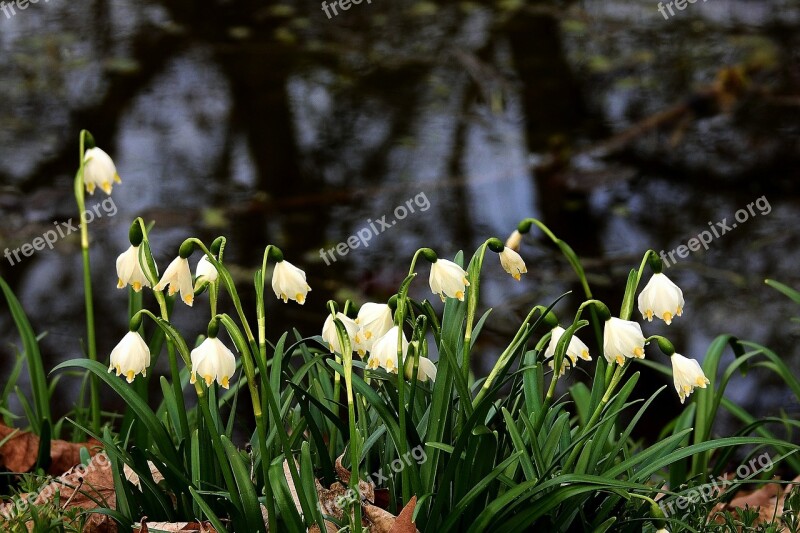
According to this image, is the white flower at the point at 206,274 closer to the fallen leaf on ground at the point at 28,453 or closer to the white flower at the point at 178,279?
the white flower at the point at 178,279

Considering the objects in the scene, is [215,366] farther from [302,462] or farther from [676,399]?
[676,399]

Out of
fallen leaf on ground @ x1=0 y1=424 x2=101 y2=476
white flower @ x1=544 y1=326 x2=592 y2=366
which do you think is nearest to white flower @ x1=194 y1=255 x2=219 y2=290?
white flower @ x1=544 y1=326 x2=592 y2=366

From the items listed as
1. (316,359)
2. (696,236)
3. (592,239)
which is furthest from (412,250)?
(316,359)

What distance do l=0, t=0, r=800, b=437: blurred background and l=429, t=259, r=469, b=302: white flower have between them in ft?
7.51

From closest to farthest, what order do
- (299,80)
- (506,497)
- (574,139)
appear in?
1. (506,497)
2. (574,139)
3. (299,80)

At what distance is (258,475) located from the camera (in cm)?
208

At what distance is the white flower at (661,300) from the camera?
1.84 metres

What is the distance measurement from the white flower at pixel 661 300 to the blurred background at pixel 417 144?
7.04ft

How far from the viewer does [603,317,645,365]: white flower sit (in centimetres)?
179

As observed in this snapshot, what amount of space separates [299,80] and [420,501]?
563 centimetres

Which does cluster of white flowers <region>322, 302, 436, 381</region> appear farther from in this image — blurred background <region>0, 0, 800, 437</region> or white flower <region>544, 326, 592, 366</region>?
blurred background <region>0, 0, 800, 437</region>

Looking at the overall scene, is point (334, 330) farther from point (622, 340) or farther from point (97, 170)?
point (97, 170)

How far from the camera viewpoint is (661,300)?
1.84m

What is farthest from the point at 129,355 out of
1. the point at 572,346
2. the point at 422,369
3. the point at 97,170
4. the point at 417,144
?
the point at 417,144
